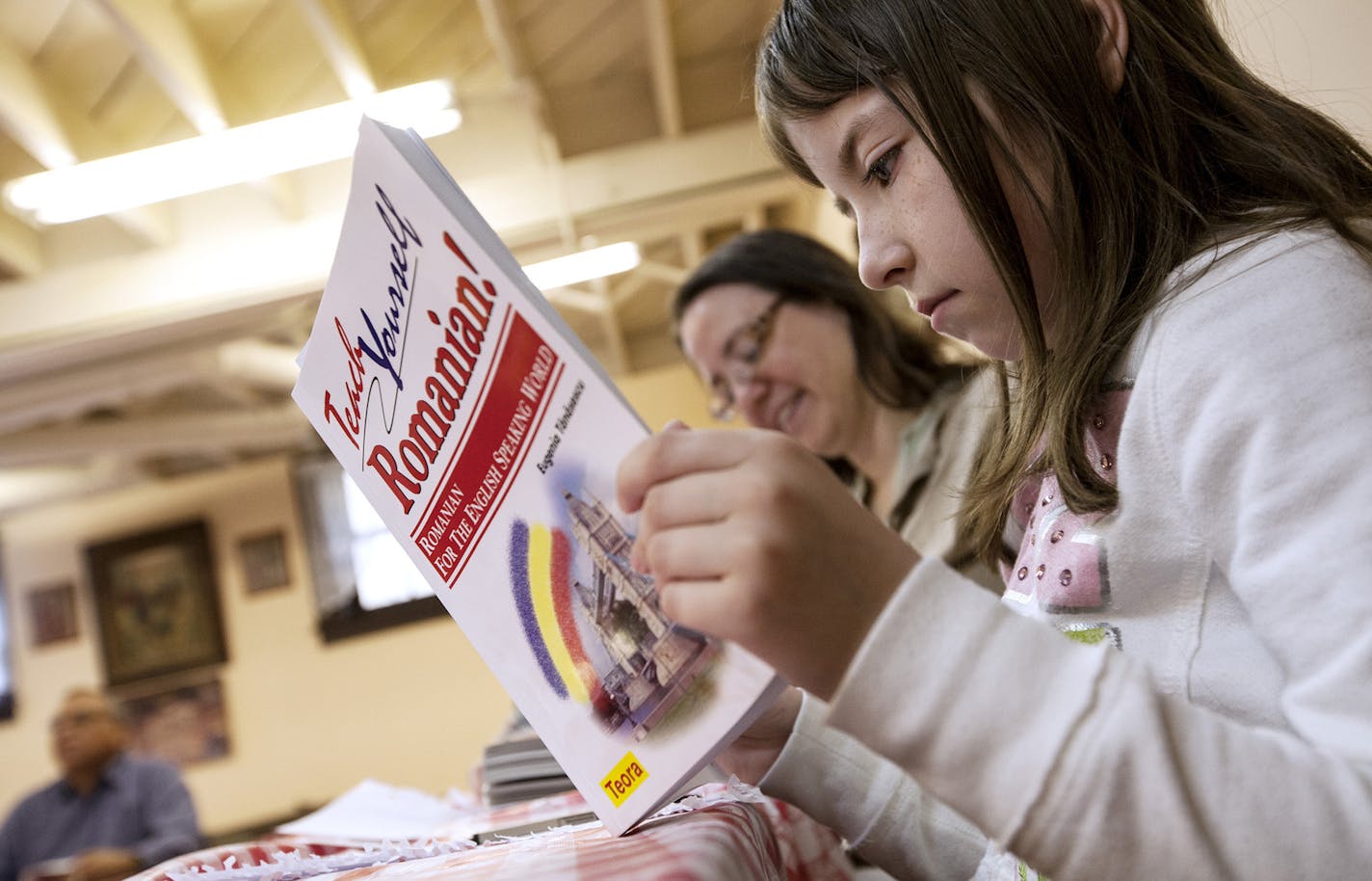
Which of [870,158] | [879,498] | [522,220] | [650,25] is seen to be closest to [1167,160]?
[870,158]

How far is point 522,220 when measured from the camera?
5.24 m

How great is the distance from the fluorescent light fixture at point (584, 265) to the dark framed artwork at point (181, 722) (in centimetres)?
470

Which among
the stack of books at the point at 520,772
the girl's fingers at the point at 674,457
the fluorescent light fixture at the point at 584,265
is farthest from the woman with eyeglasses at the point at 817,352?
the fluorescent light fixture at the point at 584,265

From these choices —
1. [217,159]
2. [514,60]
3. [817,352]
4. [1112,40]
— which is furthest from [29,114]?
[1112,40]

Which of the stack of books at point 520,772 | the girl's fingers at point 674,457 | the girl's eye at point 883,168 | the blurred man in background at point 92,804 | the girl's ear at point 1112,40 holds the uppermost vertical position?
the girl's ear at point 1112,40

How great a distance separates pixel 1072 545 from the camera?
0.72 m

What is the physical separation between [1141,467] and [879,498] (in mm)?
1748

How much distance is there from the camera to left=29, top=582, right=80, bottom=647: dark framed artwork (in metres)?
8.80

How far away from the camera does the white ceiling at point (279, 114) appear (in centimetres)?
419

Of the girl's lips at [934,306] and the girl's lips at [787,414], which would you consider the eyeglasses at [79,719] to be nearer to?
the girl's lips at [787,414]

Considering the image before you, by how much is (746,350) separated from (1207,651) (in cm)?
171

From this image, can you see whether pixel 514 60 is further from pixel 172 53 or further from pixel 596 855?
pixel 596 855

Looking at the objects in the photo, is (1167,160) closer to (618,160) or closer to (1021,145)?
(1021,145)

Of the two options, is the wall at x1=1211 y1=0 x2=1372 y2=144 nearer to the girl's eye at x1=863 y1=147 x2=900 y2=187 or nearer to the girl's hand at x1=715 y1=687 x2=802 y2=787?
the girl's eye at x1=863 y1=147 x2=900 y2=187
